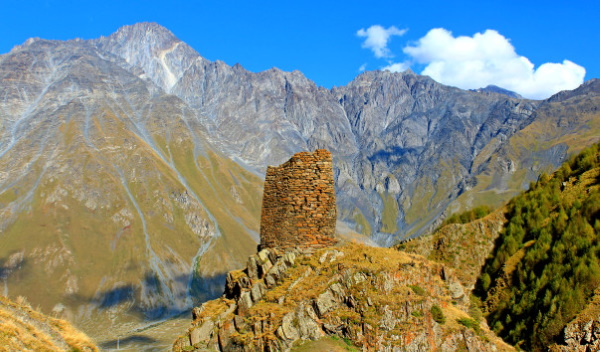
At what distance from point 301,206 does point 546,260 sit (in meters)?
11.5

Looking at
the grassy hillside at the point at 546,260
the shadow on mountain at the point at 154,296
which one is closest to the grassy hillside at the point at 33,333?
the grassy hillside at the point at 546,260

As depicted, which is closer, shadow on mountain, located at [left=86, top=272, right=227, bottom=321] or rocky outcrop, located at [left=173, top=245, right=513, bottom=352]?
rocky outcrop, located at [left=173, top=245, right=513, bottom=352]

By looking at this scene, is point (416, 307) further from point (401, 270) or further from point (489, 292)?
point (489, 292)

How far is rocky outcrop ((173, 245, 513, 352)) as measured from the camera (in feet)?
47.4

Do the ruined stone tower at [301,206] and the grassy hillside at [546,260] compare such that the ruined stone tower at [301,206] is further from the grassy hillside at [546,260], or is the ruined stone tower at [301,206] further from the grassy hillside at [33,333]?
the grassy hillside at [546,260]

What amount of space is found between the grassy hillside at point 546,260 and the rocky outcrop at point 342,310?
378cm

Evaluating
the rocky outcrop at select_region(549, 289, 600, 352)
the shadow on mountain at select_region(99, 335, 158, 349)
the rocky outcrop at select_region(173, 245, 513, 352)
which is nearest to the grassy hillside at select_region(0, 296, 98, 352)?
the rocky outcrop at select_region(173, 245, 513, 352)

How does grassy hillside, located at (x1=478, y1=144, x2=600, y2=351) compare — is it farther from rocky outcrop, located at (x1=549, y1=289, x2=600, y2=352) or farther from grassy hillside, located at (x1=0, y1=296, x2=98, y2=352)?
grassy hillside, located at (x1=0, y1=296, x2=98, y2=352)

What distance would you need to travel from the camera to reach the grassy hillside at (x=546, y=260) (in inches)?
744

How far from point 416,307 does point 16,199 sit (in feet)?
684

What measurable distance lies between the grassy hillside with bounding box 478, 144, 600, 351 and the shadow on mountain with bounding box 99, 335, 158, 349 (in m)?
110

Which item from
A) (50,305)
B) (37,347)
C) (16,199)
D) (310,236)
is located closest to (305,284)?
(310,236)

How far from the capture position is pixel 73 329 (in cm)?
1734

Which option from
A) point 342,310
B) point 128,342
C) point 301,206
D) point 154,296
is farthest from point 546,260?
point 154,296
